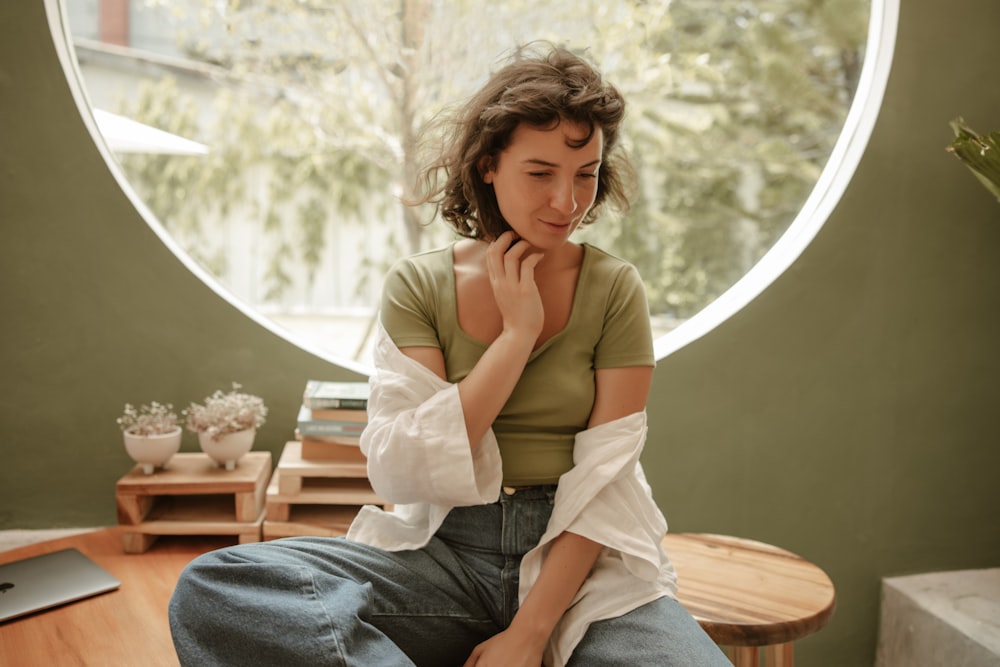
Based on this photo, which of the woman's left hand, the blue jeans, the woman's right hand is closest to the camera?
the blue jeans

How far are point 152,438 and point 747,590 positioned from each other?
1.15m

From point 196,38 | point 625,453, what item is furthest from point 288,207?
point 625,453

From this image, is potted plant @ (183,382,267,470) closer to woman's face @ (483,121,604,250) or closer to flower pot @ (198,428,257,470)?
flower pot @ (198,428,257,470)

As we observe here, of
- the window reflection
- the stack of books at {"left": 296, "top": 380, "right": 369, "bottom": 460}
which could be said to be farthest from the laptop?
the window reflection

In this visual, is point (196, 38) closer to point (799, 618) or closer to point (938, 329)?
point (938, 329)

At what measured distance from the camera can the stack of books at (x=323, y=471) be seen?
62.9 inches

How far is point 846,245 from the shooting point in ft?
6.47

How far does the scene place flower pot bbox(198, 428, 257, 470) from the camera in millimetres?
1638

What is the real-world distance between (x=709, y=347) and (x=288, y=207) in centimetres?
452

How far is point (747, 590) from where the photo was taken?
4.89 ft

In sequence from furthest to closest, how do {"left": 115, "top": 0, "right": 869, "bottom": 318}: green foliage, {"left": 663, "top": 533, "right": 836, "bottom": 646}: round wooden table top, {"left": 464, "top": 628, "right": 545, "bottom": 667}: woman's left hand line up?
{"left": 115, "top": 0, "right": 869, "bottom": 318}: green foliage, {"left": 663, "top": 533, "right": 836, "bottom": 646}: round wooden table top, {"left": 464, "top": 628, "right": 545, "bottom": 667}: woman's left hand

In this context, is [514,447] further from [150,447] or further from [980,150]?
[980,150]


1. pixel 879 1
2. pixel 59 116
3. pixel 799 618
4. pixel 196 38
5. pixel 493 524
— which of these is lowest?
pixel 799 618

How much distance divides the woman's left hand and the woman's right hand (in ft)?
1.39
